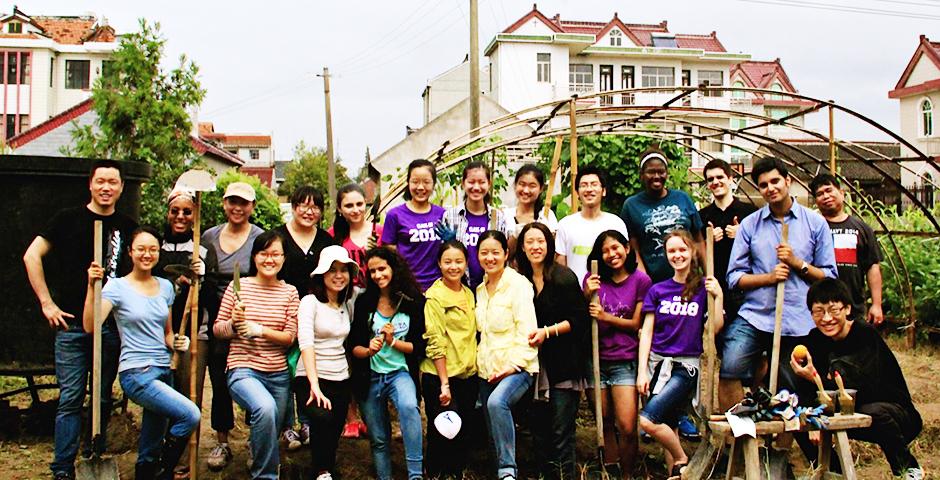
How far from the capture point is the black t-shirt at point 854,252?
17.6ft

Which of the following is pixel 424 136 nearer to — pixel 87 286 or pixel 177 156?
pixel 177 156

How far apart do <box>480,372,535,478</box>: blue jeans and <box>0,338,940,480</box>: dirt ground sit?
370 millimetres

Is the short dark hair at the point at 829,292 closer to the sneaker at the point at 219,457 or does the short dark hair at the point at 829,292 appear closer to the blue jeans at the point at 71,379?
the sneaker at the point at 219,457

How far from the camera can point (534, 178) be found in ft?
17.4

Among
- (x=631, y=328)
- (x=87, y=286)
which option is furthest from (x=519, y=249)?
(x=87, y=286)

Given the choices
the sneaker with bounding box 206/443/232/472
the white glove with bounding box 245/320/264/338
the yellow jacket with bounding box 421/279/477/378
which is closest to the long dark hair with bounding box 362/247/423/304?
the yellow jacket with bounding box 421/279/477/378

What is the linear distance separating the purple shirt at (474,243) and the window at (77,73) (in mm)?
32978

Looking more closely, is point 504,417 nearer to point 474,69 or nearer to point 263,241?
point 263,241

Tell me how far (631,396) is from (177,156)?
549 inches

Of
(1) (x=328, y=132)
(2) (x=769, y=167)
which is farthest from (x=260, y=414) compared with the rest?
(1) (x=328, y=132)

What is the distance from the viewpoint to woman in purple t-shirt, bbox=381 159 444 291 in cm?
526

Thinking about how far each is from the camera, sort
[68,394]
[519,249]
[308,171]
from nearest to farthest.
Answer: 1. [68,394]
2. [519,249]
3. [308,171]

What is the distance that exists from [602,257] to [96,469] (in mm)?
3048

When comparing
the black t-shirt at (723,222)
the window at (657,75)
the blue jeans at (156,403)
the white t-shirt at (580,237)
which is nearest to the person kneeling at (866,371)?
the black t-shirt at (723,222)
